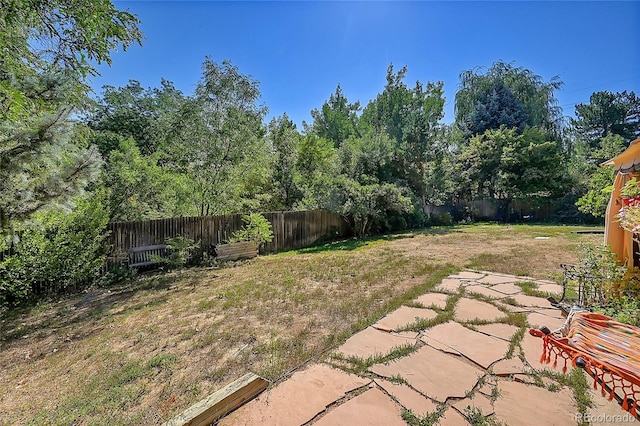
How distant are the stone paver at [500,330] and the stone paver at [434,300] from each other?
0.57m

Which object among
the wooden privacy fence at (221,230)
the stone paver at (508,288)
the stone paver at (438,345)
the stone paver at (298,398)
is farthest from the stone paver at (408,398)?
the wooden privacy fence at (221,230)

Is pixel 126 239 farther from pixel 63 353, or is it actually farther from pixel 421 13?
pixel 421 13

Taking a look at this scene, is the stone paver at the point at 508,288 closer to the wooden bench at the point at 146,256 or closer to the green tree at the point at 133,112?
the wooden bench at the point at 146,256

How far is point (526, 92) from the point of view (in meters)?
18.2

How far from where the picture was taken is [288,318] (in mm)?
3203

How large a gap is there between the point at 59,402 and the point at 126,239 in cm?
425

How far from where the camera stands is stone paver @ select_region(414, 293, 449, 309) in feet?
11.0

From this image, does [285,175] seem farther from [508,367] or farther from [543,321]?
[508,367]

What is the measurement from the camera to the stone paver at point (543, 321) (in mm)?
2689

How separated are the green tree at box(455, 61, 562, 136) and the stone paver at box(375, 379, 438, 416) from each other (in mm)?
20787

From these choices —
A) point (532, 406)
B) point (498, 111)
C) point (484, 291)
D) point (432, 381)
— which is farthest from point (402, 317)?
point (498, 111)

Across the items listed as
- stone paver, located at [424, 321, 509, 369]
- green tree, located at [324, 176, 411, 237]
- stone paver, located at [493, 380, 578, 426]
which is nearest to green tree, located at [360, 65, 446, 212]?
green tree, located at [324, 176, 411, 237]

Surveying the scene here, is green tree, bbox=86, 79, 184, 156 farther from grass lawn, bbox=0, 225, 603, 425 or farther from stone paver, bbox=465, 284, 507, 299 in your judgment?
stone paver, bbox=465, 284, 507, 299

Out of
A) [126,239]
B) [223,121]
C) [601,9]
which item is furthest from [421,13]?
[126,239]
